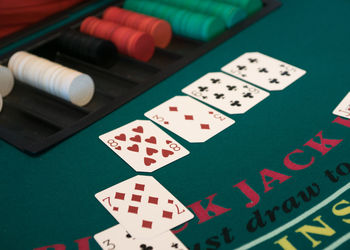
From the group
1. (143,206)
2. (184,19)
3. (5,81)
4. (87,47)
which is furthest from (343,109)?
(5,81)

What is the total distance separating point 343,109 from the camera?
2521 millimetres

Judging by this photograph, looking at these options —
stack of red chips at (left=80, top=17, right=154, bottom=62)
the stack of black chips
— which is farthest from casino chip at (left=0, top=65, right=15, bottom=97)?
stack of red chips at (left=80, top=17, right=154, bottom=62)

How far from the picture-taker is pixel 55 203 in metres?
2.15

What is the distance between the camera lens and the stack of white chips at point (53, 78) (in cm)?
275

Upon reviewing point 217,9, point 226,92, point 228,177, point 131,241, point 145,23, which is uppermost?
point 217,9

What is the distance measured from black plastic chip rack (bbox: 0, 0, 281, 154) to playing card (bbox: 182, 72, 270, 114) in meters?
0.21

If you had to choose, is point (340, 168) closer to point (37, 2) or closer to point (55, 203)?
point (55, 203)

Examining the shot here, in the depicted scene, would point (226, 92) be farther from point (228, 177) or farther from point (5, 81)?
point (5, 81)

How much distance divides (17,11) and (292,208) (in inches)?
92.3

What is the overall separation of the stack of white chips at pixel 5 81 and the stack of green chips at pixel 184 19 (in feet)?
3.64

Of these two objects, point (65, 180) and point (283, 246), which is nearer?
point (283, 246)

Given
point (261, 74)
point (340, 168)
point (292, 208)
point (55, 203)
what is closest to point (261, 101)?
point (261, 74)

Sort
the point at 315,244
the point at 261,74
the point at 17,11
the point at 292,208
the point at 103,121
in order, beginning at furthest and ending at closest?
the point at 17,11
the point at 261,74
the point at 103,121
the point at 292,208
the point at 315,244

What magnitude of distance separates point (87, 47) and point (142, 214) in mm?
1415
